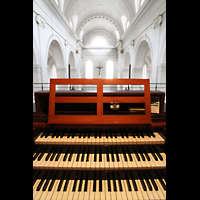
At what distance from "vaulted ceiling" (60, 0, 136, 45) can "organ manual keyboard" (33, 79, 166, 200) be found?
967 centimetres

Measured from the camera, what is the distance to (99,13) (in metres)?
13.9

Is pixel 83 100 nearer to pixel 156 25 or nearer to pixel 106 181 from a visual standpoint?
pixel 106 181

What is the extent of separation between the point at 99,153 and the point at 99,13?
52.6 feet

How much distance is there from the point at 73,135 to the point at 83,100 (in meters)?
0.51

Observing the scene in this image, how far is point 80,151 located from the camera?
173 centimetres

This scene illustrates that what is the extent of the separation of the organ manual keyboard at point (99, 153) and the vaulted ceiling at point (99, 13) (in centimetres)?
967

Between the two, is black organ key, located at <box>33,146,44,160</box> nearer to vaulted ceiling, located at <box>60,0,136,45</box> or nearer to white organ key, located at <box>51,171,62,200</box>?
white organ key, located at <box>51,171,62,200</box>

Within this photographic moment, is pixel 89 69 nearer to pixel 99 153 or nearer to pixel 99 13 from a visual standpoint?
pixel 99 13

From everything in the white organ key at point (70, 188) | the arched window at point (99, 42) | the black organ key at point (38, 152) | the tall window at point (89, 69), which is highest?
the arched window at point (99, 42)

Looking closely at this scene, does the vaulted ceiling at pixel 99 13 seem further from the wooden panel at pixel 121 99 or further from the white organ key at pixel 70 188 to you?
the white organ key at pixel 70 188

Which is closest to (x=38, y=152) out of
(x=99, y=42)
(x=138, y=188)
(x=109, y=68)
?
(x=138, y=188)

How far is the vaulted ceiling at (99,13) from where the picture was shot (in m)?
9.70

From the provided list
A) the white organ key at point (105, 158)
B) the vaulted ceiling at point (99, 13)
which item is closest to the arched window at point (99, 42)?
the vaulted ceiling at point (99, 13)

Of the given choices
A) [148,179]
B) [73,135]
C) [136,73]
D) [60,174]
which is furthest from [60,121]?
[136,73]
